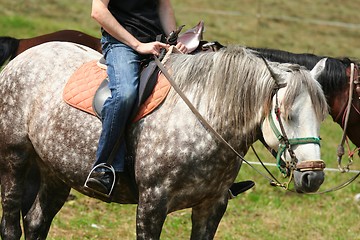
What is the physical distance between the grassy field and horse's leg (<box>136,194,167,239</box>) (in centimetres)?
169

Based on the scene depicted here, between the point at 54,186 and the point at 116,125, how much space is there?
3.92 feet

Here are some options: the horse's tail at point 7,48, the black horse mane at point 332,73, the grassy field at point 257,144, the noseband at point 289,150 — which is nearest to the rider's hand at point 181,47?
the grassy field at point 257,144

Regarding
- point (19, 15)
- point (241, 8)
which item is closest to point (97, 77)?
point (19, 15)

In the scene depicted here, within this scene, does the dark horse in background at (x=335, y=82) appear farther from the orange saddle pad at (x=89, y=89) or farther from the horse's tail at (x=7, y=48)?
the horse's tail at (x=7, y=48)

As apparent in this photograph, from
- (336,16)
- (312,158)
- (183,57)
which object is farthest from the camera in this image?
(336,16)

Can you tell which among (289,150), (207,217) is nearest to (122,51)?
(207,217)

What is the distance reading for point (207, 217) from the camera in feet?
16.2

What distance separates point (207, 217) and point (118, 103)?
3.13ft

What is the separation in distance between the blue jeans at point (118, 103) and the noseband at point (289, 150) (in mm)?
878

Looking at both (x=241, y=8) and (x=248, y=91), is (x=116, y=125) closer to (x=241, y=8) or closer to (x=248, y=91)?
(x=248, y=91)

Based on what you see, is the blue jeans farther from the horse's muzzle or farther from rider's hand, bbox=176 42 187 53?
the horse's muzzle

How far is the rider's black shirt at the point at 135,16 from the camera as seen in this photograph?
5016 mm

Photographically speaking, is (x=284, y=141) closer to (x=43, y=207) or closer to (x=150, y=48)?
(x=150, y=48)

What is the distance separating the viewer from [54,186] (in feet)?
18.5
